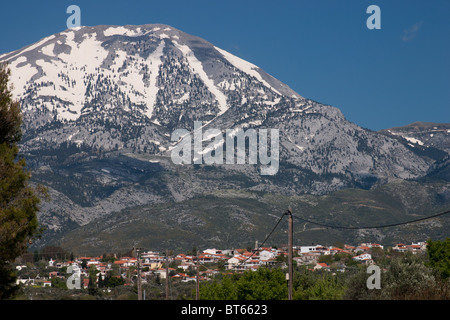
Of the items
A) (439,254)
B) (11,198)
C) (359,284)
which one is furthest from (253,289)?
(11,198)

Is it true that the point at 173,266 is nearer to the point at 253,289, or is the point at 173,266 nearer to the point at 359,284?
the point at 253,289

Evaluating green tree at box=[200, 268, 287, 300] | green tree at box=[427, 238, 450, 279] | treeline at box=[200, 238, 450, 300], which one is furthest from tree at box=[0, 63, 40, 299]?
green tree at box=[427, 238, 450, 279]

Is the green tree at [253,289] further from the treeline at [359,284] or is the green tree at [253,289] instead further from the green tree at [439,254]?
the green tree at [439,254]

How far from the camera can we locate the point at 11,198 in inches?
1168

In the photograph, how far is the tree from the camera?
2827 centimetres

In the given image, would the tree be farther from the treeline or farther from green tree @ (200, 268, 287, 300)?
green tree @ (200, 268, 287, 300)

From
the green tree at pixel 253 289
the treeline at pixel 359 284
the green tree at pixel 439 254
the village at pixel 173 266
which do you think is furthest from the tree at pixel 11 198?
the village at pixel 173 266

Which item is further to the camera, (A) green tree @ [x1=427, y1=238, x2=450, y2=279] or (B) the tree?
(A) green tree @ [x1=427, y1=238, x2=450, y2=279]

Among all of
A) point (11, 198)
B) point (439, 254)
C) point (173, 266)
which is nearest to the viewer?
point (11, 198)

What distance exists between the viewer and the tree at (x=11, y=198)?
1113 inches

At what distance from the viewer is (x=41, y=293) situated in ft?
299

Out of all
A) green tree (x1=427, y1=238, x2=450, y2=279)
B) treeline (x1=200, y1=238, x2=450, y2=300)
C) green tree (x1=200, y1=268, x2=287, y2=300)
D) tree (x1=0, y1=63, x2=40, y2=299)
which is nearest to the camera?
tree (x1=0, y1=63, x2=40, y2=299)
